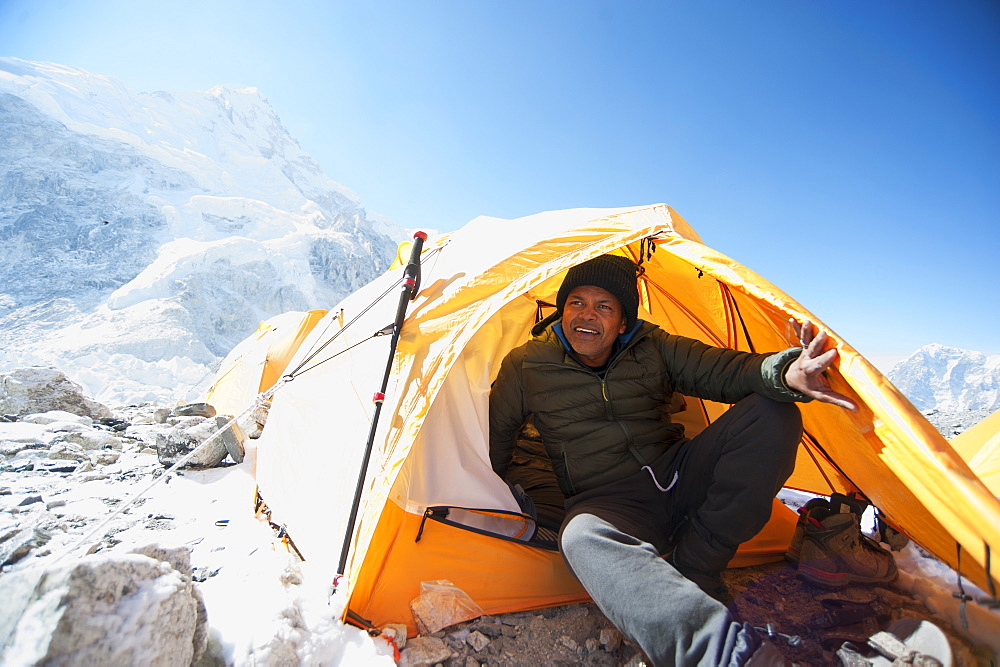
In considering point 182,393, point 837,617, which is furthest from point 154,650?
point 182,393

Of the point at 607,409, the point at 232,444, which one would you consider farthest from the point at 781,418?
the point at 232,444

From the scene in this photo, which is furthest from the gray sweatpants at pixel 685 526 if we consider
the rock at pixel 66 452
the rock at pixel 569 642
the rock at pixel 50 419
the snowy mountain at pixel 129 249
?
the snowy mountain at pixel 129 249

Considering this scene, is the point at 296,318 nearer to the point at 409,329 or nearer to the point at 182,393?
the point at 409,329

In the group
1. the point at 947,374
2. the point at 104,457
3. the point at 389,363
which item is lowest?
the point at 104,457

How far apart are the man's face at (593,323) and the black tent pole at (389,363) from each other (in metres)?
0.92

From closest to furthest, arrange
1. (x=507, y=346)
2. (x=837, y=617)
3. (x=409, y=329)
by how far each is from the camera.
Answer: (x=837, y=617), (x=409, y=329), (x=507, y=346)

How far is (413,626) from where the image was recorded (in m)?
1.99

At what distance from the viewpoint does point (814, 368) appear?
61.5 inches

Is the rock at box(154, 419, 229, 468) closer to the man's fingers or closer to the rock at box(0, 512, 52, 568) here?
the rock at box(0, 512, 52, 568)

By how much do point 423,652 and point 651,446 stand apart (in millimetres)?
1443

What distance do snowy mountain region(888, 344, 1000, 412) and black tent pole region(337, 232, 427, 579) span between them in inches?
2669

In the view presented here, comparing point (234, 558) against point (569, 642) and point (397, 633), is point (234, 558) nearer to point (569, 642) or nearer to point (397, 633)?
point (397, 633)

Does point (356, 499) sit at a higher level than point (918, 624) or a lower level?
lower

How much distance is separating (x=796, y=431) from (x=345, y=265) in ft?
177
